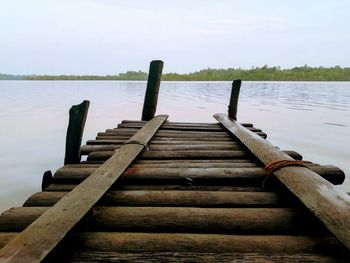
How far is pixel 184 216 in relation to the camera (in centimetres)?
198

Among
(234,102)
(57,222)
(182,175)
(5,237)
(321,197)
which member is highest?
(234,102)

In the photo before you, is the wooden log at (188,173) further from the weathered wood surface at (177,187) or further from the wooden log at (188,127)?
the wooden log at (188,127)

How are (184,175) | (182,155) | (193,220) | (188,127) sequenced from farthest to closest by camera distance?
(188,127)
(182,155)
(184,175)
(193,220)

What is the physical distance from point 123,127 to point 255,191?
14.8 feet

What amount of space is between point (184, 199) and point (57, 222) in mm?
912

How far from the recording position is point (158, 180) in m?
2.79

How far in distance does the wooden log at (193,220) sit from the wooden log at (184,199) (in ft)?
0.53

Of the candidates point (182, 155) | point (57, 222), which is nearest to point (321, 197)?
point (57, 222)

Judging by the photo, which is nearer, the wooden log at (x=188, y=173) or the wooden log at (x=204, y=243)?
the wooden log at (x=204, y=243)

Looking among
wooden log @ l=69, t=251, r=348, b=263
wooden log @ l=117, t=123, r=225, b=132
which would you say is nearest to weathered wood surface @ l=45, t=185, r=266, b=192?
wooden log @ l=69, t=251, r=348, b=263

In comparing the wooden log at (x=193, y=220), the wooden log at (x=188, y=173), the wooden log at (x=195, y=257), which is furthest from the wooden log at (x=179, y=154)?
the wooden log at (x=195, y=257)

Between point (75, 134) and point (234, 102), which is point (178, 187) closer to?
point (75, 134)

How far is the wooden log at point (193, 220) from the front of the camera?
1.88m

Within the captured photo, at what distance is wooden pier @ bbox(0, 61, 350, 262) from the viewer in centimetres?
159
